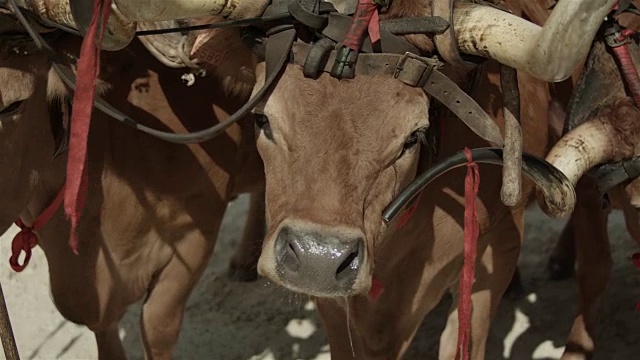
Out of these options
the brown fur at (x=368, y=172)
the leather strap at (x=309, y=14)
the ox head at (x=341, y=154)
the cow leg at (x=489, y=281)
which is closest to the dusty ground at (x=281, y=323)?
the cow leg at (x=489, y=281)

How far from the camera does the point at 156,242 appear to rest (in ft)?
14.4

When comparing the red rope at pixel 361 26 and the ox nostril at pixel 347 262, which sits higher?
the red rope at pixel 361 26

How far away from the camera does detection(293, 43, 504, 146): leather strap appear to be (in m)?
3.27

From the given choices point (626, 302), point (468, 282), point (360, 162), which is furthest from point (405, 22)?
point (626, 302)

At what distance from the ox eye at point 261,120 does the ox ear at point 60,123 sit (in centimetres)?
72

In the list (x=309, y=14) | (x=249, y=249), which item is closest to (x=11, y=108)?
(x=309, y=14)

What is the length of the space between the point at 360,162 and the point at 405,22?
0.44 meters

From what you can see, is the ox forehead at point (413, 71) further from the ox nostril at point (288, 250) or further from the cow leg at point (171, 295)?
the cow leg at point (171, 295)

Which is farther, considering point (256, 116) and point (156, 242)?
point (156, 242)

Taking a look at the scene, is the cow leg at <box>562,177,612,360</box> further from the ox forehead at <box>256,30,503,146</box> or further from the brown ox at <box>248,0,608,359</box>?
the ox forehead at <box>256,30,503,146</box>

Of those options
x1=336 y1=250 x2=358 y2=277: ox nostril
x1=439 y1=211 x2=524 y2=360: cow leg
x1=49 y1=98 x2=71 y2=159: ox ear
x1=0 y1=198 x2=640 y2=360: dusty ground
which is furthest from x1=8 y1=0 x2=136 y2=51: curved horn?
x1=0 y1=198 x2=640 y2=360: dusty ground

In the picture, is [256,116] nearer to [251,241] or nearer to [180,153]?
[180,153]

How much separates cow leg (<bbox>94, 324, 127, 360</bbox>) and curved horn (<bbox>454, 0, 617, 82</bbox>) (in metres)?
2.52

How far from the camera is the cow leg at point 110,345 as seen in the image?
505cm
